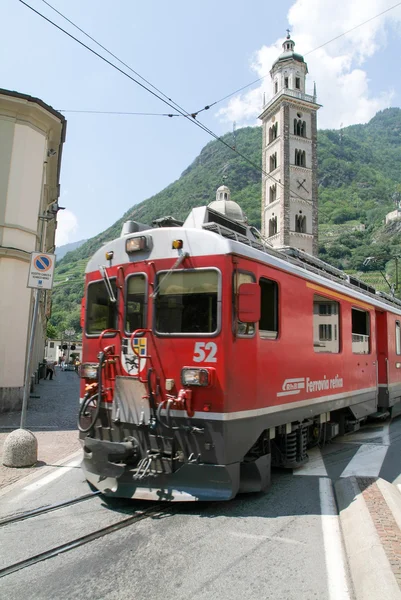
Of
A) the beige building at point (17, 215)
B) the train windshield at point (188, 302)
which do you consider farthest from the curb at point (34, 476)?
the beige building at point (17, 215)

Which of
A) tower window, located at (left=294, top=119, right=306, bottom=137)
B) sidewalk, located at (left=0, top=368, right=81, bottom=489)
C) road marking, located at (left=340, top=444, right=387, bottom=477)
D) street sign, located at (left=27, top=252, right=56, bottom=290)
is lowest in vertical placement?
sidewalk, located at (left=0, top=368, right=81, bottom=489)

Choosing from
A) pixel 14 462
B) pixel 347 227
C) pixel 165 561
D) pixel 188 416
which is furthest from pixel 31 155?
pixel 347 227

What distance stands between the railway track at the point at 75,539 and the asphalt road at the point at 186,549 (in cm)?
6

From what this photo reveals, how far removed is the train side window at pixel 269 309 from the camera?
5673 mm

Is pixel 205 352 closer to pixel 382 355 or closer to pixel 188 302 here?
pixel 188 302

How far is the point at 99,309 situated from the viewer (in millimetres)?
6277

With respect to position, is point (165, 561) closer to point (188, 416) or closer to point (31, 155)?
point (188, 416)

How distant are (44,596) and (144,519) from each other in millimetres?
1566

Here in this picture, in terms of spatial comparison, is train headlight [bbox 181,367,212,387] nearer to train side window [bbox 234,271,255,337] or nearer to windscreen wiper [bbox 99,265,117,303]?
train side window [bbox 234,271,255,337]

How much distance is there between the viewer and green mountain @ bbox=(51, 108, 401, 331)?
122 metres

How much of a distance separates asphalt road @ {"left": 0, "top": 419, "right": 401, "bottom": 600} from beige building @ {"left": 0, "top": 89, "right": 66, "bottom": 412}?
7.29 m

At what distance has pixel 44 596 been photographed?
3.30 m

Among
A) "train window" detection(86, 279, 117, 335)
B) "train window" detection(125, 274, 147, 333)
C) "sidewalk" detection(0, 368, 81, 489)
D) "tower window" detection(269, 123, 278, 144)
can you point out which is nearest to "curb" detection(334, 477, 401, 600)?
"train window" detection(125, 274, 147, 333)

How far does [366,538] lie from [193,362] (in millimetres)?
Result: 2302
